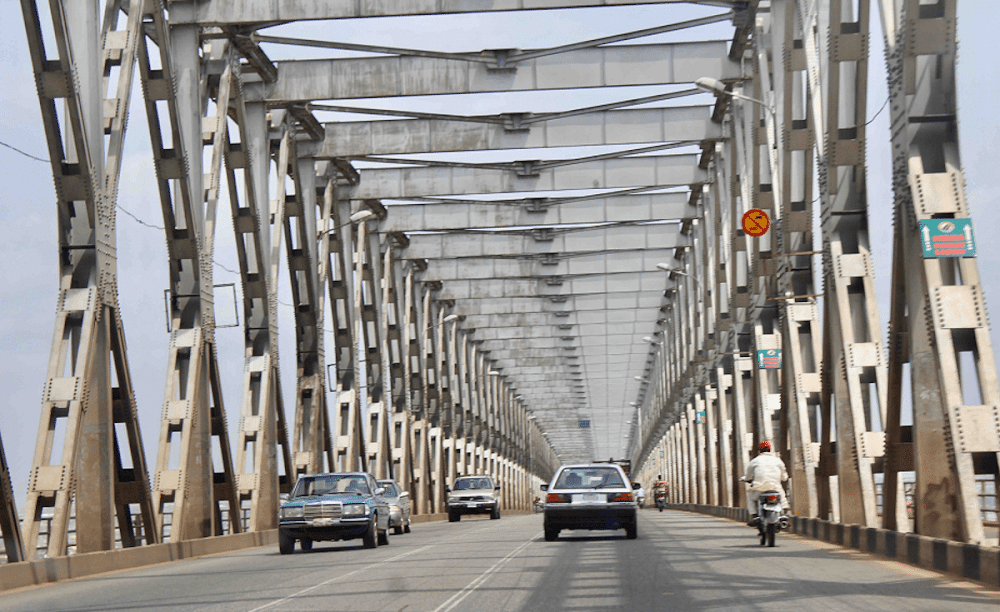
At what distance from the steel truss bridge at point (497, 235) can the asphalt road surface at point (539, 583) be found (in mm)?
1513

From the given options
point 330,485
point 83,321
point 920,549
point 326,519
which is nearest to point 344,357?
point 330,485

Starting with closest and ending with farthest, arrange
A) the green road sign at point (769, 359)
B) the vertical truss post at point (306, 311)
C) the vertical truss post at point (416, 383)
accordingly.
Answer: the green road sign at point (769, 359)
the vertical truss post at point (306, 311)
the vertical truss post at point (416, 383)

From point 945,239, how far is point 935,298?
2.15 ft

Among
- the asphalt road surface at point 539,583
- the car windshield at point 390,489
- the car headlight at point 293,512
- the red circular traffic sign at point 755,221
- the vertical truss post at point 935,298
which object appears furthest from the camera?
the car windshield at point 390,489

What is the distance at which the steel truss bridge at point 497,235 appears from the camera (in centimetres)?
1570

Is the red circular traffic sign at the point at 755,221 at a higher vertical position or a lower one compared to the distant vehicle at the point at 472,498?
higher

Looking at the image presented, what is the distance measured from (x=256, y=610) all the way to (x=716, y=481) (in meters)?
36.6

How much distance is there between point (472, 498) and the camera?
48219mm

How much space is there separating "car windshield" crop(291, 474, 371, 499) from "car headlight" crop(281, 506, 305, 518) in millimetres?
865

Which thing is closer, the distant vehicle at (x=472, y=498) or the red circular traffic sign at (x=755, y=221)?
the red circular traffic sign at (x=755, y=221)

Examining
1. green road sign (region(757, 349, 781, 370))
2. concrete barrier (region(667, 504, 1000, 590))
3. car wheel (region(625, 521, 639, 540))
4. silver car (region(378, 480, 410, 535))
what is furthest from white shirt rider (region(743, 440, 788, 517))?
silver car (region(378, 480, 410, 535))

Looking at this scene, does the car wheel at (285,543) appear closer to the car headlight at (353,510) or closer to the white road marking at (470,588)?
the car headlight at (353,510)

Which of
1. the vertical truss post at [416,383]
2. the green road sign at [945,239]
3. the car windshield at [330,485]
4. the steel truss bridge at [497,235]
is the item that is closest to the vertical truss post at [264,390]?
the steel truss bridge at [497,235]

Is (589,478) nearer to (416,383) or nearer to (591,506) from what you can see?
(591,506)
